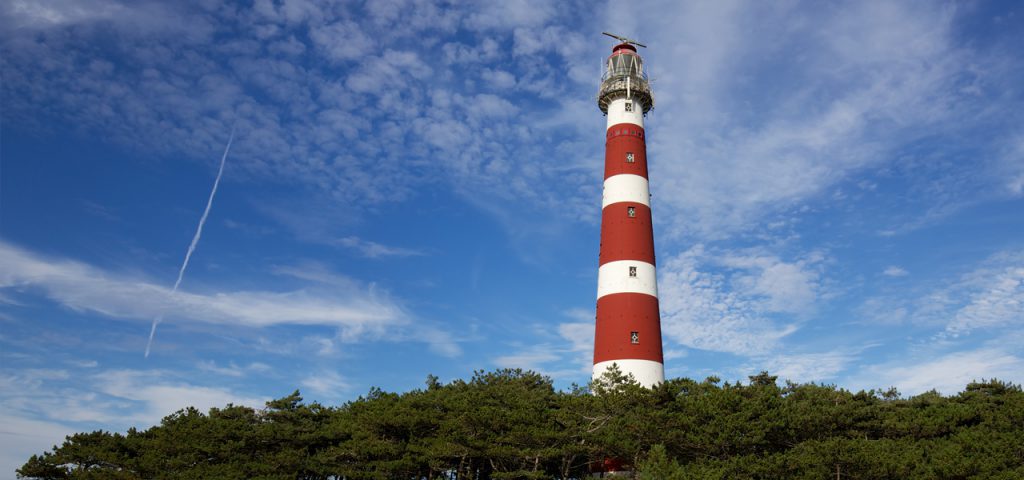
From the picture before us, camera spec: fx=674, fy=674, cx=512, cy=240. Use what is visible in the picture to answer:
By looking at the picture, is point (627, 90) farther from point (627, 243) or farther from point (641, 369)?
point (641, 369)

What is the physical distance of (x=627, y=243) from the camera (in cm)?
3725

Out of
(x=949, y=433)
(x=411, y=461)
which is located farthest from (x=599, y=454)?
(x=949, y=433)

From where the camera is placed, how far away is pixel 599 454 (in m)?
29.5

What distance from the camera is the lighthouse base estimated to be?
112 ft

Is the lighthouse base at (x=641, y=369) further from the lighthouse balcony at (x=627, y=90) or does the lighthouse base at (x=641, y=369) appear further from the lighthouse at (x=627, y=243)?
the lighthouse balcony at (x=627, y=90)

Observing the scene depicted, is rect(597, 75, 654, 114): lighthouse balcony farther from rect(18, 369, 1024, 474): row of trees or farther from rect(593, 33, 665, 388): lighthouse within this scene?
rect(18, 369, 1024, 474): row of trees

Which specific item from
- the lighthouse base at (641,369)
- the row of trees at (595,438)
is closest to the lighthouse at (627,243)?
the lighthouse base at (641,369)

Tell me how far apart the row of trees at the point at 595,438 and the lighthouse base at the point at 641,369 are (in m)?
1.28

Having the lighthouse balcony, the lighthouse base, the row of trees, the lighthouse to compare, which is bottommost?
the row of trees

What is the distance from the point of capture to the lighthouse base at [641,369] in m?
34.2

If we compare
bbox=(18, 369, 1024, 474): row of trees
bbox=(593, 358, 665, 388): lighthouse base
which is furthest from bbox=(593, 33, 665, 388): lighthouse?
bbox=(18, 369, 1024, 474): row of trees

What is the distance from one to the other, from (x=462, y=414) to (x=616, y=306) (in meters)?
10.5

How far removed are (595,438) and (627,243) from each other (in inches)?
491

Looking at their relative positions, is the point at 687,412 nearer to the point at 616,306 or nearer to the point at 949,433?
the point at 616,306
